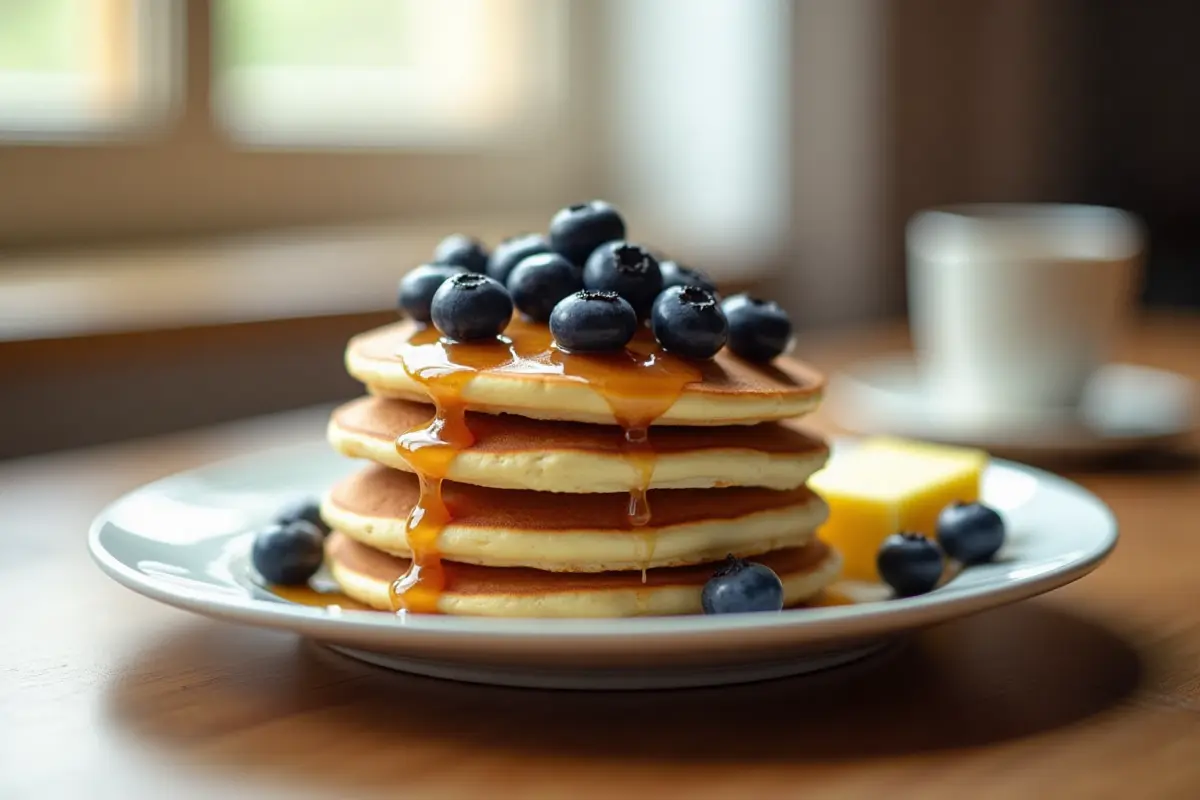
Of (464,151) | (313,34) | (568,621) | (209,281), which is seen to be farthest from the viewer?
(464,151)

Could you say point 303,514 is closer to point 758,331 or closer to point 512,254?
point 512,254

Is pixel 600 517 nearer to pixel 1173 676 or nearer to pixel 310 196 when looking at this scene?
pixel 1173 676

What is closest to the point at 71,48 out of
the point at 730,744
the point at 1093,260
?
the point at 1093,260

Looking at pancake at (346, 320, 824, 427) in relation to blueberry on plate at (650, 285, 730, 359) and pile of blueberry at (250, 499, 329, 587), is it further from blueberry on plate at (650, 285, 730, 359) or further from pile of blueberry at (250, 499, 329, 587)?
pile of blueberry at (250, 499, 329, 587)

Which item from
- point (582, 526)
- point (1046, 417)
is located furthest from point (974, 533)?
point (1046, 417)

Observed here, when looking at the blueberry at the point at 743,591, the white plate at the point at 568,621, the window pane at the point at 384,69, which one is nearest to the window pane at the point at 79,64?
the window pane at the point at 384,69
